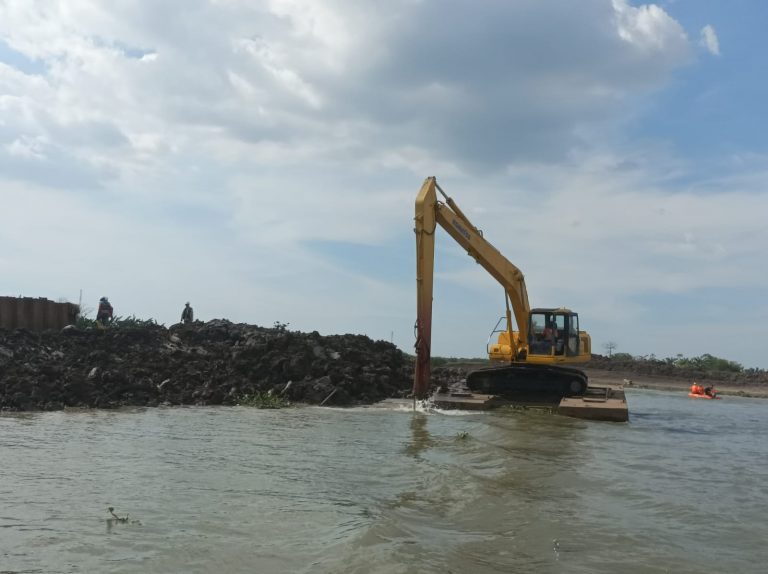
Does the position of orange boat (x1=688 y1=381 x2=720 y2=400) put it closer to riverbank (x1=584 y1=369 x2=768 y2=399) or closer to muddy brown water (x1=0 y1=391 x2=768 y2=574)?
riverbank (x1=584 y1=369 x2=768 y2=399)

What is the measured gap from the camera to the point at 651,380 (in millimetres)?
38250

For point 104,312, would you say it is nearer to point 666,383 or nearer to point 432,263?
point 432,263

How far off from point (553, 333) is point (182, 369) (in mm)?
10638

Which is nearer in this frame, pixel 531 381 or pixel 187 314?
pixel 531 381

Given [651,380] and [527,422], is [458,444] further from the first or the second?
[651,380]

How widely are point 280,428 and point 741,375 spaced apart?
115ft

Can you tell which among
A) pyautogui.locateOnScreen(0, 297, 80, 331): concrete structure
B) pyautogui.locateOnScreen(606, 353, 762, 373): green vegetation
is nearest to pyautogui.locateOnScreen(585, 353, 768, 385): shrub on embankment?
pyautogui.locateOnScreen(606, 353, 762, 373): green vegetation

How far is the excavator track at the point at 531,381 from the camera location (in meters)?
19.4

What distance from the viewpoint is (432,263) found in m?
18.7

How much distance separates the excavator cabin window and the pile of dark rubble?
431 cm

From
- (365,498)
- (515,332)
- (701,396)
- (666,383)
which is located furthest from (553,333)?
(666,383)

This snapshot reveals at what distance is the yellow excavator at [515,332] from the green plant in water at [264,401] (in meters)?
3.92

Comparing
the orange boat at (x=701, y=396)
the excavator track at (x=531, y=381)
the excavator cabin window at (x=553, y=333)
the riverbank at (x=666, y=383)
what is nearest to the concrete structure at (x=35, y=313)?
the excavator track at (x=531, y=381)

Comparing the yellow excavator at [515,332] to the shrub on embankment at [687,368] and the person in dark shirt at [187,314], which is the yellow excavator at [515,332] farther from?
the shrub on embankment at [687,368]
